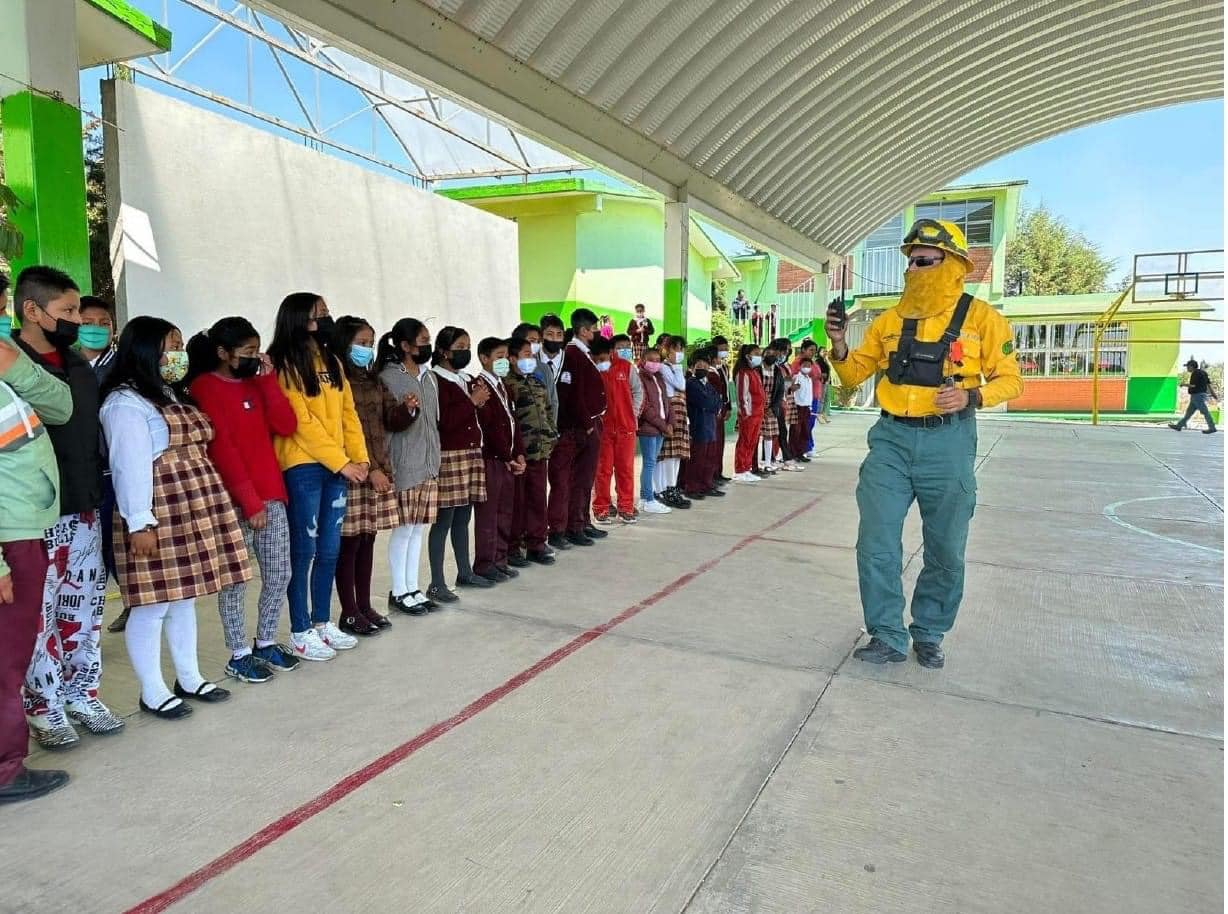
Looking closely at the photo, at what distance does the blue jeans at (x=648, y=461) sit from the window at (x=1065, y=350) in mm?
21191

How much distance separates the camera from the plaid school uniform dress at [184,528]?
3.16 m

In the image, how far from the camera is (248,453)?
11.5ft

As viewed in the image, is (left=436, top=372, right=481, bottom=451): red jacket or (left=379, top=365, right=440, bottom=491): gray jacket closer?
(left=379, top=365, right=440, bottom=491): gray jacket

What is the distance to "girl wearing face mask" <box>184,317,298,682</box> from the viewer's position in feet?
11.2

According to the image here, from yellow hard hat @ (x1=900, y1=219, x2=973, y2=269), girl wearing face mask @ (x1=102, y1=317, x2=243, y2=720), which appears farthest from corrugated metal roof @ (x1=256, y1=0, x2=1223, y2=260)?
yellow hard hat @ (x1=900, y1=219, x2=973, y2=269)

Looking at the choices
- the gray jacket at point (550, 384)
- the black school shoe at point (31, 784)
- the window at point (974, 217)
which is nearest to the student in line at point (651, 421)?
the gray jacket at point (550, 384)

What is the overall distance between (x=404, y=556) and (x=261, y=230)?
488 cm

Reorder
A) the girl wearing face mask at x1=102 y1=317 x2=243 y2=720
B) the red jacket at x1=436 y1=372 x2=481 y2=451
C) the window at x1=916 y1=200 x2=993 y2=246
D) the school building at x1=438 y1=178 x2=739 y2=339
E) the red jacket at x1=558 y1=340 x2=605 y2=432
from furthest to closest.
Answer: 1. the window at x1=916 y1=200 x2=993 y2=246
2. the school building at x1=438 y1=178 x2=739 y2=339
3. the red jacket at x1=558 y1=340 x2=605 y2=432
4. the red jacket at x1=436 y1=372 x2=481 y2=451
5. the girl wearing face mask at x1=102 y1=317 x2=243 y2=720

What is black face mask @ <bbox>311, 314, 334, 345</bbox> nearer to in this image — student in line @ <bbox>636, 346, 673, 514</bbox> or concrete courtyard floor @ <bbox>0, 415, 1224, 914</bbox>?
concrete courtyard floor @ <bbox>0, 415, 1224, 914</bbox>

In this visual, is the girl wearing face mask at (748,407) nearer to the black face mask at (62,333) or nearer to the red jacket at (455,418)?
the red jacket at (455,418)

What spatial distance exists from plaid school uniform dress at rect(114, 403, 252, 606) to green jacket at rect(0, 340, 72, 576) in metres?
0.45

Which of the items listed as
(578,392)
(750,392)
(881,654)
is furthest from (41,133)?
(750,392)

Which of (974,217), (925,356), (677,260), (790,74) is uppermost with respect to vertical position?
(974,217)

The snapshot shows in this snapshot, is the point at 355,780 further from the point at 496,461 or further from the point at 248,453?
the point at 496,461
